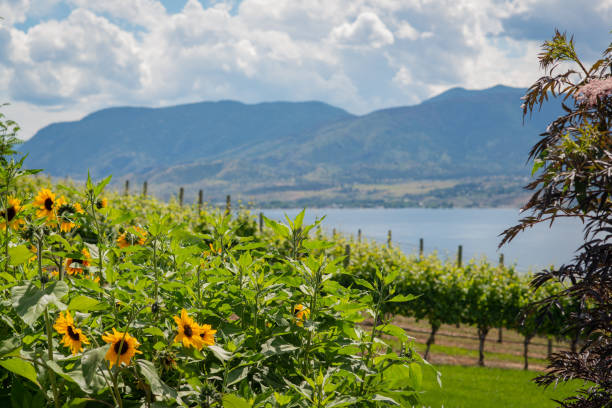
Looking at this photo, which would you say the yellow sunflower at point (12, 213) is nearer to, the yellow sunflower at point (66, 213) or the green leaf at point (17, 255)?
the yellow sunflower at point (66, 213)

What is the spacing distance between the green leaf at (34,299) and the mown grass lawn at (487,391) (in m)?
6.23

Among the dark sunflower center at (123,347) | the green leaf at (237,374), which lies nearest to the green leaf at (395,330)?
the green leaf at (237,374)

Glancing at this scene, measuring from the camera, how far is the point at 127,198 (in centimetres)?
1409

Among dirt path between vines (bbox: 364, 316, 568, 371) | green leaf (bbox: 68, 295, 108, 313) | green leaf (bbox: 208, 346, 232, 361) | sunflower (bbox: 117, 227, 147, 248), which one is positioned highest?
sunflower (bbox: 117, 227, 147, 248)

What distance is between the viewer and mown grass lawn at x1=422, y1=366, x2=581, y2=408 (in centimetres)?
791

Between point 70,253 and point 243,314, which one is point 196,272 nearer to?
point 243,314

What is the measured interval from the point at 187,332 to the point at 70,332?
0.37 metres

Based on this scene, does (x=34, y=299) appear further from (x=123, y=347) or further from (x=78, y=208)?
(x=78, y=208)

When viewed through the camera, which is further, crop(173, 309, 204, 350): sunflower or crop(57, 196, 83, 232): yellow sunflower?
crop(57, 196, 83, 232): yellow sunflower

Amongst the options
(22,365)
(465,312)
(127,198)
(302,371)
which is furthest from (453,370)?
(22,365)

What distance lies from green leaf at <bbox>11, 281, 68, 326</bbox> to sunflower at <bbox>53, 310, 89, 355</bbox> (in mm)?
178

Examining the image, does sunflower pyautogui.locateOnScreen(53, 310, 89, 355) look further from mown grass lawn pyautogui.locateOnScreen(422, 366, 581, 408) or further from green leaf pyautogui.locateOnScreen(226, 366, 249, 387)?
mown grass lawn pyautogui.locateOnScreen(422, 366, 581, 408)

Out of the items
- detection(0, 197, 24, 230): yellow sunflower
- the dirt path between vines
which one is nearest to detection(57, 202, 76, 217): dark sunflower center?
detection(0, 197, 24, 230): yellow sunflower

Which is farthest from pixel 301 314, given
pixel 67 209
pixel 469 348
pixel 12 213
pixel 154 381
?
pixel 469 348
